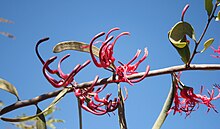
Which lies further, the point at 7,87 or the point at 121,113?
the point at 7,87

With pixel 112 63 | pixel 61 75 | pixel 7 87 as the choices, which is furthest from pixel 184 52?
pixel 7 87

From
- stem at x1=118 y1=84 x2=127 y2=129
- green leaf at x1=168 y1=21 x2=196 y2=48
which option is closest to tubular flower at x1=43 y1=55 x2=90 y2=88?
stem at x1=118 y1=84 x2=127 y2=129

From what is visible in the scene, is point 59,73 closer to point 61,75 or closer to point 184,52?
point 61,75

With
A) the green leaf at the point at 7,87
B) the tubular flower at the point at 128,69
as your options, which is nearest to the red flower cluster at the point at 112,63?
the tubular flower at the point at 128,69

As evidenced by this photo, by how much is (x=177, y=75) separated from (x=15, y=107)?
0.38 m

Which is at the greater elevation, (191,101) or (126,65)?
(126,65)

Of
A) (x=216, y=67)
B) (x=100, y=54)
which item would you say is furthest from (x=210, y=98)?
(x=100, y=54)

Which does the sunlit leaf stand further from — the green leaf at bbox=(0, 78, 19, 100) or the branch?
the green leaf at bbox=(0, 78, 19, 100)

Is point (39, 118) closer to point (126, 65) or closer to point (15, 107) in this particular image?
point (15, 107)

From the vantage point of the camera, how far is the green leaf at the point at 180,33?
30.1 inches

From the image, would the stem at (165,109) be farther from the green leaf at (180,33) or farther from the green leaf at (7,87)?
the green leaf at (7,87)

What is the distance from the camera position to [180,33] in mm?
771

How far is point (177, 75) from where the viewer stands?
86cm

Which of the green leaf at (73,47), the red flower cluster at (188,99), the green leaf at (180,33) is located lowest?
the red flower cluster at (188,99)
